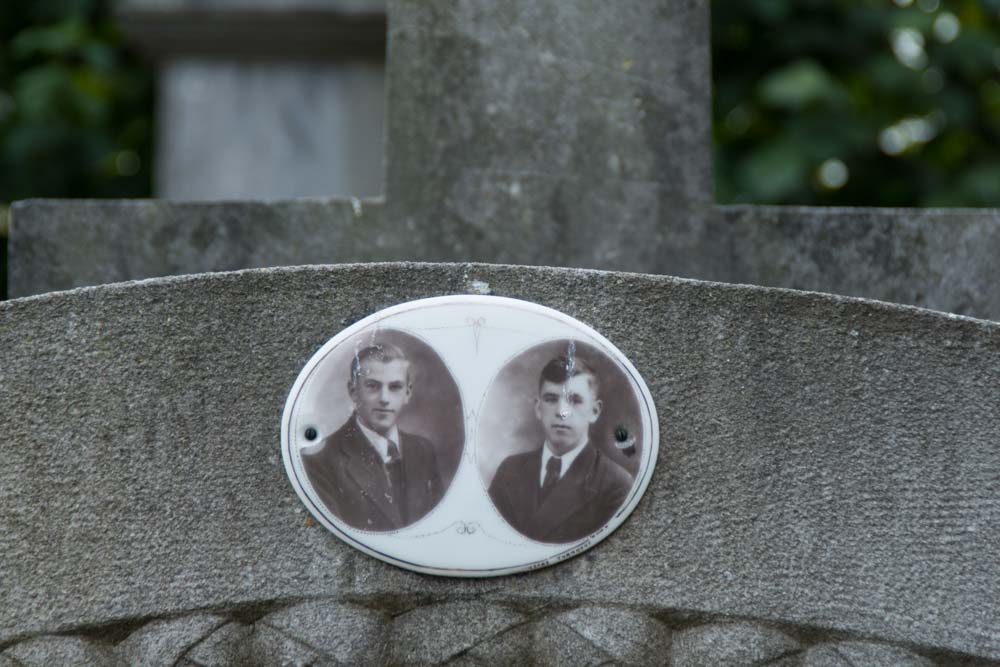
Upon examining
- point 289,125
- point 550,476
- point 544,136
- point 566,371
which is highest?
point 289,125

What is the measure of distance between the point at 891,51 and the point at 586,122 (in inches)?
91.5

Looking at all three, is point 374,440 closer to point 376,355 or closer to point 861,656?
point 376,355

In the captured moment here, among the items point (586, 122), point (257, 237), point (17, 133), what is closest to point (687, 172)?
point (586, 122)

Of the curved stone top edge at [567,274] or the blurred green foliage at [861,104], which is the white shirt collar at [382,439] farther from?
the blurred green foliage at [861,104]

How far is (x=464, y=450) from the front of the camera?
4.79 feet

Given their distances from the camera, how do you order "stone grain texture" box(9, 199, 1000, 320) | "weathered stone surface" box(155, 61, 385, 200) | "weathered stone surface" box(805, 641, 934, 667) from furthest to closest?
1. "weathered stone surface" box(155, 61, 385, 200)
2. "stone grain texture" box(9, 199, 1000, 320)
3. "weathered stone surface" box(805, 641, 934, 667)

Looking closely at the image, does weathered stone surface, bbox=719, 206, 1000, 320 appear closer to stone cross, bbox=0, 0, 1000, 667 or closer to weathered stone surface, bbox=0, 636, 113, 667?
stone cross, bbox=0, 0, 1000, 667

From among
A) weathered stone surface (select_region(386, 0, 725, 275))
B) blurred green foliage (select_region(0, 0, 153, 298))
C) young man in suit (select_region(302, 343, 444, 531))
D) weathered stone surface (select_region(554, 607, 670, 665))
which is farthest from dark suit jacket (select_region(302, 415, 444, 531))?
blurred green foliage (select_region(0, 0, 153, 298))

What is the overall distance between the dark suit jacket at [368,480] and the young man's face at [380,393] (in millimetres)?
18

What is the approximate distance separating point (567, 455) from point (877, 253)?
31.7 inches

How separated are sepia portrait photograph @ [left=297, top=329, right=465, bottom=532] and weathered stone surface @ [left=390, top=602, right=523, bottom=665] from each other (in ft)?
0.39

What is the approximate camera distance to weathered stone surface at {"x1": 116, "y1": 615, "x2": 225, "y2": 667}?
1456 mm

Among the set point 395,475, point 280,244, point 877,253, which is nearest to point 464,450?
point 395,475

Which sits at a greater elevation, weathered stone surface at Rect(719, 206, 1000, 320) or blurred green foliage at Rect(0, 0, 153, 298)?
blurred green foliage at Rect(0, 0, 153, 298)
